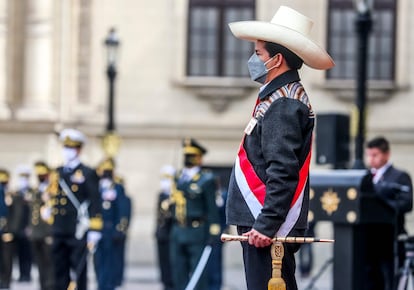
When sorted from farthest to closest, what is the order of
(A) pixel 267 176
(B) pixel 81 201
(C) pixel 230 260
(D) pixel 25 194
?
(C) pixel 230 260, (D) pixel 25 194, (B) pixel 81 201, (A) pixel 267 176

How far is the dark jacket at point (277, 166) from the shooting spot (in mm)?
7227

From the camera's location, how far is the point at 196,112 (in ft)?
90.6

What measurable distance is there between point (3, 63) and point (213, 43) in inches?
173

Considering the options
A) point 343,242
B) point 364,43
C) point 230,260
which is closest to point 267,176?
point 343,242

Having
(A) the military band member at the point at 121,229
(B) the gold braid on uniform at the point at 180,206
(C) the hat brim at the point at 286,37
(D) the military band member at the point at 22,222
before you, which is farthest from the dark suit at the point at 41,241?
(C) the hat brim at the point at 286,37

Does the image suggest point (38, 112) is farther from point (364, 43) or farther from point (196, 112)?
point (364, 43)

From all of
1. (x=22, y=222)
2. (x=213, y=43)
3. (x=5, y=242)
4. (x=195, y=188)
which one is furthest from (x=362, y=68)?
(x=213, y=43)

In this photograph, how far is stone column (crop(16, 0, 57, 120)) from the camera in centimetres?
2784

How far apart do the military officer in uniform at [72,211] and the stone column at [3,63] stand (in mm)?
12520

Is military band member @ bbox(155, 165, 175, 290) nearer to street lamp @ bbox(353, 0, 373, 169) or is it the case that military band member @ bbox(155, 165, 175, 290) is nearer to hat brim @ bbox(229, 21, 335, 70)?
street lamp @ bbox(353, 0, 373, 169)

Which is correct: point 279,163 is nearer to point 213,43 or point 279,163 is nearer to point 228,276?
point 228,276

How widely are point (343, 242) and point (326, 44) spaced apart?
15.8m

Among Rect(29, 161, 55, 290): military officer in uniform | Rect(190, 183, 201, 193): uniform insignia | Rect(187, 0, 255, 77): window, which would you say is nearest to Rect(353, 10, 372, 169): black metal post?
Rect(190, 183, 201, 193): uniform insignia

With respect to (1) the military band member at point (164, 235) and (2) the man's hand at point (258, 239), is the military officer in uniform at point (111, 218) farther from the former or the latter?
(2) the man's hand at point (258, 239)
